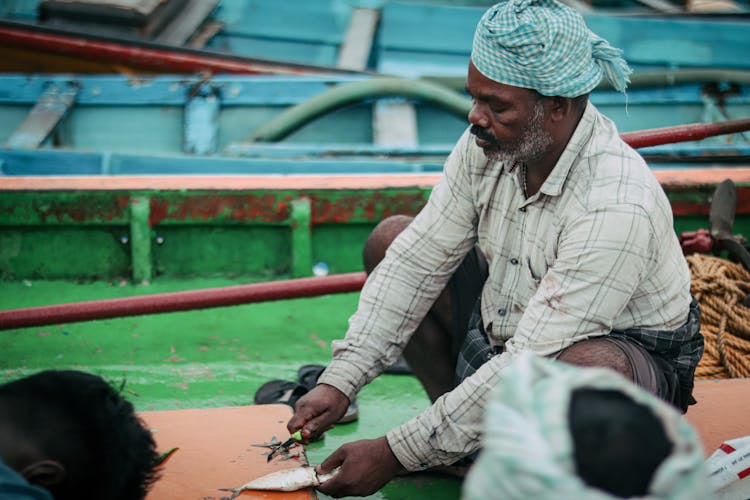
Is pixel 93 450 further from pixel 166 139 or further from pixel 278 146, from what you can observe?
pixel 166 139

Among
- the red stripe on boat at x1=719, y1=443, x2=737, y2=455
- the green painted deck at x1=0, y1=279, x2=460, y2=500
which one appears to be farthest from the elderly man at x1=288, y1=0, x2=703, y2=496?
the green painted deck at x1=0, y1=279, x2=460, y2=500

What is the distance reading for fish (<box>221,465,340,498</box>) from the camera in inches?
69.1

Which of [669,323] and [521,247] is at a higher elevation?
[521,247]

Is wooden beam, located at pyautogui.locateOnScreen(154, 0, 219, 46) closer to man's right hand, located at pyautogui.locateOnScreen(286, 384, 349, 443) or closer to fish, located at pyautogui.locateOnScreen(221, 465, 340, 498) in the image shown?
man's right hand, located at pyautogui.locateOnScreen(286, 384, 349, 443)

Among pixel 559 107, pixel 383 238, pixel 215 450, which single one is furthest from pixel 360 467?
pixel 559 107

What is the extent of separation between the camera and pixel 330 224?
11.5 feet

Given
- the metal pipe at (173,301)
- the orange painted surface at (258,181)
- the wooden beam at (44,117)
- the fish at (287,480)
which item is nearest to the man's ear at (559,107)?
the fish at (287,480)

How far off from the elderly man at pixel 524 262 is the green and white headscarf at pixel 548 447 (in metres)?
0.83

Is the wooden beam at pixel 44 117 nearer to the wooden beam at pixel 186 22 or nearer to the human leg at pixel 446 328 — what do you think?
the wooden beam at pixel 186 22

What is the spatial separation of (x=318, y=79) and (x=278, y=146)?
0.60 metres

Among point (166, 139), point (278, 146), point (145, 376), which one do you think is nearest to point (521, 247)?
point (145, 376)

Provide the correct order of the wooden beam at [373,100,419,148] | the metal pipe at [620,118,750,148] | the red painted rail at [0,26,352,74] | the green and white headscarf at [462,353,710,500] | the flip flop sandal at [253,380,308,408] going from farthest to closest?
the red painted rail at [0,26,352,74] < the wooden beam at [373,100,419,148] < the metal pipe at [620,118,750,148] < the flip flop sandal at [253,380,308,408] < the green and white headscarf at [462,353,710,500]

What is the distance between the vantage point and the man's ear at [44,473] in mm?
1316

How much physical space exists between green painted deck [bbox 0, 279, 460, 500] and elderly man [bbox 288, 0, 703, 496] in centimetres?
49
